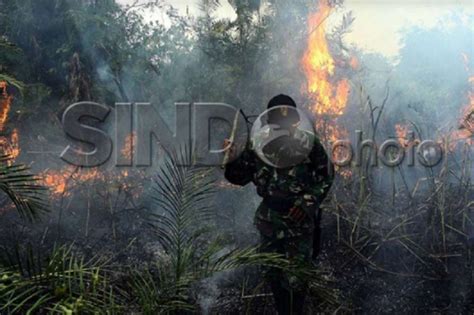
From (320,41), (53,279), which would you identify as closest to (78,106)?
(320,41)

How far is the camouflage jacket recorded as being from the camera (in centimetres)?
374

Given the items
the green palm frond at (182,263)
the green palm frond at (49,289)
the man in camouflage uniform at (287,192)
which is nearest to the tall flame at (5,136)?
the man in camouflage uniform at (287,192)

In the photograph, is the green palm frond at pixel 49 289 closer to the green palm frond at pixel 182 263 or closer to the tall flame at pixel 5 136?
the green palm frond at pixel 182 263

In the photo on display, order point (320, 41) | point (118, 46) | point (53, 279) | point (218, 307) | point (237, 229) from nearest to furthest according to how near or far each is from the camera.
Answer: point (53, 279) → point (218, 307) → point (237, 229) → point (320, 41) → point (118, 46)

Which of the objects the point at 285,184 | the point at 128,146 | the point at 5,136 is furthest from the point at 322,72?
the point at 5,136

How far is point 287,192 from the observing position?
3748 mm

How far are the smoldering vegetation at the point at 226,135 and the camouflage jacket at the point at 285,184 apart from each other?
1.25 ft

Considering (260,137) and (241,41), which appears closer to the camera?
(260,137)

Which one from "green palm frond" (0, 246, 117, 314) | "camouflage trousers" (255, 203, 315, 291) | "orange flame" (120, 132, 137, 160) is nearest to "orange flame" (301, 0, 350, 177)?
"orange flame" (120, 132, 137, 160)

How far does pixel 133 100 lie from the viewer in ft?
28.0

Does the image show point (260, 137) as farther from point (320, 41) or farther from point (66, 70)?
point (66, 70)

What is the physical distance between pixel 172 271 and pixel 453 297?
326 centimetres

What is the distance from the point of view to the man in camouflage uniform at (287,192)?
374cm

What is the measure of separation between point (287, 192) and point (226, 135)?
4.42 metres
